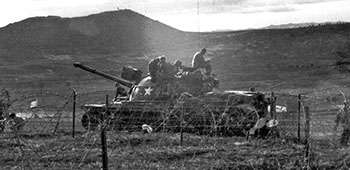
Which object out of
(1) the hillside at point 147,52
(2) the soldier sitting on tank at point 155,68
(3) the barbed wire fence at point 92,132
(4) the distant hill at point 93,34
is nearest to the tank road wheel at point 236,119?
(3) the barbed wire fence at point 92,132

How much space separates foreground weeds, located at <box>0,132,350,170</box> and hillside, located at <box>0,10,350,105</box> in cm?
2280

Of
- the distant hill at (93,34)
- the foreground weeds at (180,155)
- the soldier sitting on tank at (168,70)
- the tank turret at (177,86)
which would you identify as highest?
the distant hill at (93,34)

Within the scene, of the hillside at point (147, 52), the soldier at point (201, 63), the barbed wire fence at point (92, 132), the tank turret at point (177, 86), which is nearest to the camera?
the barbed wire fence at point (92, 132)

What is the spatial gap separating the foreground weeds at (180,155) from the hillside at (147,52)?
22.8 metres

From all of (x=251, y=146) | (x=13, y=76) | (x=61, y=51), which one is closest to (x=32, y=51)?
(x=61, y=51)

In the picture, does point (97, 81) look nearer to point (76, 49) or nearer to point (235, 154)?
point (76, 49)

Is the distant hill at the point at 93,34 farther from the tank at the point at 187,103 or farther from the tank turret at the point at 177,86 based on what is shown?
the tank at the point at 187,103

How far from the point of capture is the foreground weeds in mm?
11344

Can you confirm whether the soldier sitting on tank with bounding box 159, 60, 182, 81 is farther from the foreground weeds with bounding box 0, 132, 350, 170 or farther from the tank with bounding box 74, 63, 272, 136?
the foreground weeds with bounding box 0, 132, 350, 170

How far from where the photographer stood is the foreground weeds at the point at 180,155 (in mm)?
11344

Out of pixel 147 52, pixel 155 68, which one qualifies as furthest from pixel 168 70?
pixel 147 52

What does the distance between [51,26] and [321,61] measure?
3787 centimetres

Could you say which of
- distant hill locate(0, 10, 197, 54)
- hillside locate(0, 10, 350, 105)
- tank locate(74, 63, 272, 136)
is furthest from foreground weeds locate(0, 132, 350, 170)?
distant hill locate(0, 10, 197, 54)

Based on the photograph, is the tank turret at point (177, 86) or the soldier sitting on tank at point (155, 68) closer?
the tank turret at point (177, 86)
